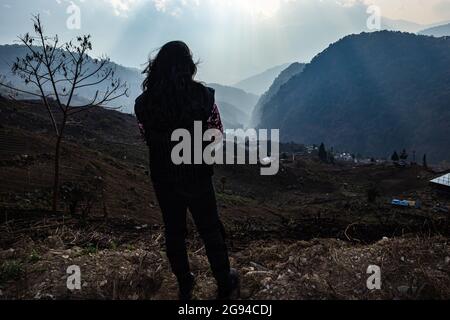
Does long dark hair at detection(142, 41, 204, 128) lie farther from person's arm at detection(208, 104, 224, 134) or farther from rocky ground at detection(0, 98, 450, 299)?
rocky ground at detection(0, 98, 450, 299)

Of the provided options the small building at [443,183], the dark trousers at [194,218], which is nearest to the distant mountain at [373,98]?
the small building at [443,183]

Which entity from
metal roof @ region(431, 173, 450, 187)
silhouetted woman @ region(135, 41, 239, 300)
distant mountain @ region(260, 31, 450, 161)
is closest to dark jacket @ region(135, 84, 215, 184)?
silhouetted woman @ region(135, 41, 239, 300)

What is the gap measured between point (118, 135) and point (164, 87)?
40121mm

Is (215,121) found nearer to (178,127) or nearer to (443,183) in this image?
(178,127)

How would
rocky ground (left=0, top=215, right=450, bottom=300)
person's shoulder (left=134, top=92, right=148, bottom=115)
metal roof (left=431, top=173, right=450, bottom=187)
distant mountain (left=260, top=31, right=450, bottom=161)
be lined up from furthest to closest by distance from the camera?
distant mountain (left=260, top=31, right=450, bottom=161), metal roof (left=431, top=173, right=450, bottom=187), rocky ground (left=0, top=215, right=450, bottom=300), person's shoulder (left=134, top=92, right=148, bottom=115)

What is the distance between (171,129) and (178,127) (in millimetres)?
56

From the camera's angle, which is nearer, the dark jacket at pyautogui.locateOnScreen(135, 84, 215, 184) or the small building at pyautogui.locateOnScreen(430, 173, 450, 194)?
the dark jacket at pyautogui.locateOnScreen(135, 84, 215, 184)

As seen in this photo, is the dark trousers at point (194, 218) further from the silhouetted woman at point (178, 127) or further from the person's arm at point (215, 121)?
the person's arm at point (215, 121)

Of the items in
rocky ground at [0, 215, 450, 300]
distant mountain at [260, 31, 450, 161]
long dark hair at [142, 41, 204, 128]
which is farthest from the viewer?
distant mountain at [260, 31, 450, 161]

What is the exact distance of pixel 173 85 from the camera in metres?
2.67

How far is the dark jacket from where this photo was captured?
2686mm

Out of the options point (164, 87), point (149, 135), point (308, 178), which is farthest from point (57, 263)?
point (308, 178)

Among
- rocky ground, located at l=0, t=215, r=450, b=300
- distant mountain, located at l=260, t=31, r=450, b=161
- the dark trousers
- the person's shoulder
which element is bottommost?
rocky ground, located at l=0, t=215, r=450, b=300
